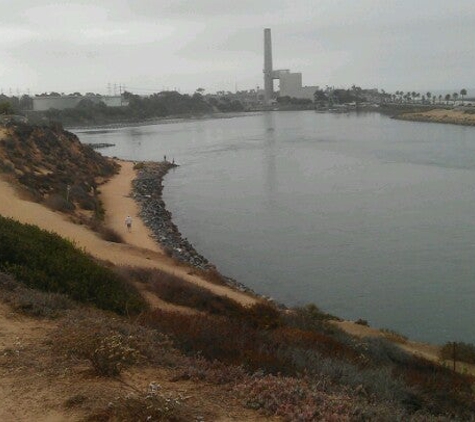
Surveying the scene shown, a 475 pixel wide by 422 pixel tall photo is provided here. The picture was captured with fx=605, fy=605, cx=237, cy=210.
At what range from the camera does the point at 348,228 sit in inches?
751

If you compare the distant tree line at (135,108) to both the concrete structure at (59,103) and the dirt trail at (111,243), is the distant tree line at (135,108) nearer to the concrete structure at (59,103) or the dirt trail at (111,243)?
the concrete structure at (59,103)

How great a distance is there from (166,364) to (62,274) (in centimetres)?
315

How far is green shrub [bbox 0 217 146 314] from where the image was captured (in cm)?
703

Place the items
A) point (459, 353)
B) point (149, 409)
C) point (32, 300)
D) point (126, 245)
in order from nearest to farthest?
point (149, 409) → point (32, 300) → point (459, 353) → point (126, 245)

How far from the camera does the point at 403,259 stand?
50.5ft

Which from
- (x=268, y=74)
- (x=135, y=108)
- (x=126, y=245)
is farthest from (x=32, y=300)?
(x=268, y=74)

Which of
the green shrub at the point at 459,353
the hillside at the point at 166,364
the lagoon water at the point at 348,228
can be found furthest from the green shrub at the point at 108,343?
the lagoon water at the point at 348,228

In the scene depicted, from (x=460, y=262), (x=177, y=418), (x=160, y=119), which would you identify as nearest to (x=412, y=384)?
(x=177, y=418)

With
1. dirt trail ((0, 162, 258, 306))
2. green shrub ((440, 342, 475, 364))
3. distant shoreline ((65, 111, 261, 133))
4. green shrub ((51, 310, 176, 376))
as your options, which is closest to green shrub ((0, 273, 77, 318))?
green shrub ((51, 310, 176, 376))

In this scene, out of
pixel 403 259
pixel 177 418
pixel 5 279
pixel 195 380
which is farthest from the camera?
pixel 403 259

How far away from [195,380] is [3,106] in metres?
45.6

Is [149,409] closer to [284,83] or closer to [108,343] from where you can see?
[108,343]

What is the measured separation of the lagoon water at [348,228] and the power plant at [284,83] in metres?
102

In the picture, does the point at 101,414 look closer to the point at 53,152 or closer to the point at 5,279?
the point at 5,279
